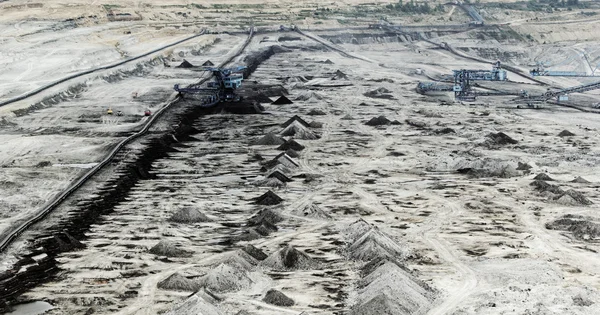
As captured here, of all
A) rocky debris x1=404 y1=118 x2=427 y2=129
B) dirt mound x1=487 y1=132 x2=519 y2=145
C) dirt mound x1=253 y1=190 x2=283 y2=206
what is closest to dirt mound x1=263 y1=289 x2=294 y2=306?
dirt mound x1=253 y1=190 x2=283 y2=206

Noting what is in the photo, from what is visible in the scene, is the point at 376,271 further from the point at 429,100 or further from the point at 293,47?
the point at 293,47

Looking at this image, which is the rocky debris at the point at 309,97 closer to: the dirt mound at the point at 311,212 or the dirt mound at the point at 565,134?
the dirt mound at the point at 565,134

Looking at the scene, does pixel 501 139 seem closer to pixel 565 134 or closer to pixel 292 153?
pixel 565 134

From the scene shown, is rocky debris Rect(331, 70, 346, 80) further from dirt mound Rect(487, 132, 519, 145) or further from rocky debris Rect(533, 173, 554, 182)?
rocky debris Rect(533, 173, 554, 182)

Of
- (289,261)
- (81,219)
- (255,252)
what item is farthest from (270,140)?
(289,261)

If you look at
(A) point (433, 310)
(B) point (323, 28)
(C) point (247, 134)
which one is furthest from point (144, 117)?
(B) point (323, 28)
